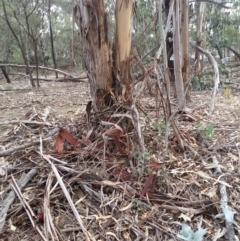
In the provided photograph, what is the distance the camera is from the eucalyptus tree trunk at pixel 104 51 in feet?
6.52

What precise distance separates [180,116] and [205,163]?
2.98 feet

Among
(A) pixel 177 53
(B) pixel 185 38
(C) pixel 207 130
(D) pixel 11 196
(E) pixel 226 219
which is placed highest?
(B) pixel 185 38

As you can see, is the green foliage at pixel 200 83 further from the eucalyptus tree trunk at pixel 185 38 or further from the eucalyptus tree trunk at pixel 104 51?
the eucalyptus tree trunk at pixel 104 51

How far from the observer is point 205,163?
6.18ft

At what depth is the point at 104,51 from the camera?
6.70 feet

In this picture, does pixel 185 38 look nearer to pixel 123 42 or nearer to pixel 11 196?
pixel 123 42

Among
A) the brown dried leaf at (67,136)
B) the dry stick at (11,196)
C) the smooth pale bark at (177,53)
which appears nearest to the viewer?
the dry stick at (11,196)

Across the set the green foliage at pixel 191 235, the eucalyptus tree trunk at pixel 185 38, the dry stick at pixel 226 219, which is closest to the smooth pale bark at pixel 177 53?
the eucalyptus tree trunk at pixel 185 38

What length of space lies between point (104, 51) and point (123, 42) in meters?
0.15

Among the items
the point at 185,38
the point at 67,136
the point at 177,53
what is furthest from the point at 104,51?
the point at 185,38

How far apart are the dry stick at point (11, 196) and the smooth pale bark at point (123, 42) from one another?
31.2 inches

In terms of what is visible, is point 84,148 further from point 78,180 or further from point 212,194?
point 212,194

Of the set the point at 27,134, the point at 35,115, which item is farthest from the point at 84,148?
the point at 35,115

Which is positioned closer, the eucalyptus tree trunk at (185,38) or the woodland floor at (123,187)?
the woodland floor at (123,187)
